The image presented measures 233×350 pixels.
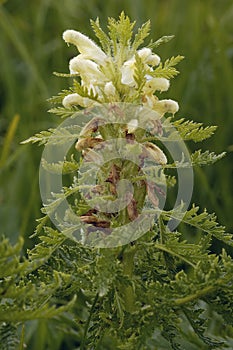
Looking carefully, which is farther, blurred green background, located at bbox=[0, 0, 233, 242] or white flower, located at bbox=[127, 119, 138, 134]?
Result: blurred green background, located at bbox=[0, 0, 233, 242]

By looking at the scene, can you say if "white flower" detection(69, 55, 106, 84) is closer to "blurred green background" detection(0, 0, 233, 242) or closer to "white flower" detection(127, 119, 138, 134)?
"white flower" detection(127, 119, 138, 134)

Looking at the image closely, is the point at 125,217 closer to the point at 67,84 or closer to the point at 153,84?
the point at 153,84

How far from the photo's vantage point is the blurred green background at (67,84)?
3012 millimetres

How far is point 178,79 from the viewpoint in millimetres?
3691

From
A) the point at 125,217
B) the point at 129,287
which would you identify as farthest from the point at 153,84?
the point at 129,287

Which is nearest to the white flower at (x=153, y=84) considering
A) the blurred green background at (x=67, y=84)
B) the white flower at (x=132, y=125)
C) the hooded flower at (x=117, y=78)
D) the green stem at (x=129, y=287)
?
the hooded flower at (x=117, y=78)

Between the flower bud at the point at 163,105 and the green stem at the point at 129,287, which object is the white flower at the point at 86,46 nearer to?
the flower bud at the point at 163,105

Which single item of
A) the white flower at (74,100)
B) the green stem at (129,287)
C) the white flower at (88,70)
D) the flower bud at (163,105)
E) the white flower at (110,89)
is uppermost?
the white flower at (88,70)

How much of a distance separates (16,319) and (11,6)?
3.95 meters

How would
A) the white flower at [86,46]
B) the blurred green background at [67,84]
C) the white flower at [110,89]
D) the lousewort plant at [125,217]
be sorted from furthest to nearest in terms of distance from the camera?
the blurred green background at [67,84], the white flower at [86,46], the white flower at [110,89], the lousewort plant at [125,217]

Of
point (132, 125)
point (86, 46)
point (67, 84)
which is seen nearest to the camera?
point (132, 125)

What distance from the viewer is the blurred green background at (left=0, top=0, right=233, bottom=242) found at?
301cm

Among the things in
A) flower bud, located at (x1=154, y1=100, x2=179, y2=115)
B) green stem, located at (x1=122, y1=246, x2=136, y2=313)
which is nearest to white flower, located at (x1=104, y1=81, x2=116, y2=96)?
flower bud, located at (x1=154, y1=100, x2=179, y2=115)

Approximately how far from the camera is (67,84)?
386 centimetres
